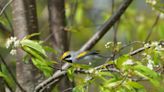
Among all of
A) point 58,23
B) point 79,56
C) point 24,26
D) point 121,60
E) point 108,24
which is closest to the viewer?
point 121,60

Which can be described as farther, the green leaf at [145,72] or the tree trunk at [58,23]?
the tree trunk at [58,23]

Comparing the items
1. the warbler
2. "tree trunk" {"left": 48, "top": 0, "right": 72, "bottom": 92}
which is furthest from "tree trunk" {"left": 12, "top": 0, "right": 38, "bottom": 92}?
"tree trunk" {"left": 48, "top": 0, "right": 72, "bottom": 92}

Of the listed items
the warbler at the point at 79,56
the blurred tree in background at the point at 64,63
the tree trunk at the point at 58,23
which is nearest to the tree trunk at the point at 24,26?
the blurred tree in background at the point at 64,63

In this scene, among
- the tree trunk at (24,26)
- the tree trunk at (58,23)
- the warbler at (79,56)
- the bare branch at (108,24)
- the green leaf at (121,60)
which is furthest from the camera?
the tree trunk at (58,23)

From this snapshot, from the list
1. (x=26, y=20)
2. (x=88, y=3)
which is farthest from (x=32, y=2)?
(x=88, y=3)

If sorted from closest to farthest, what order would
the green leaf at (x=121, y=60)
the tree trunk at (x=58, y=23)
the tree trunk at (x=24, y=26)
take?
the green leaf at (x=121, y=60) → the tree trunk at (x=24, y=26) → the tree trunk at (x=58, y=23)

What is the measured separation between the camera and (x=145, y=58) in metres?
1.01

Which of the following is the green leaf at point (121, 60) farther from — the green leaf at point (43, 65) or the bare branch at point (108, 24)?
the bare branch at point (108, 24)

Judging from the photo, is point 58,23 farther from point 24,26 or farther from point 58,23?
point 24,26

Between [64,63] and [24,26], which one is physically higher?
[24,26]

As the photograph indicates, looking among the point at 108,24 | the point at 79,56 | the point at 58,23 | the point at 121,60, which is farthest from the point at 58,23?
the point at 121,60

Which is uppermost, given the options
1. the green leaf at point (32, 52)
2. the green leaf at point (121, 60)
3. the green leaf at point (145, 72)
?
the green leaf at point (32, 52)

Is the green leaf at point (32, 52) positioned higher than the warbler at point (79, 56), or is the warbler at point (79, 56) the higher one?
the green leaf at point (32, 52)

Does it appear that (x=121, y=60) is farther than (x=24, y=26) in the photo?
No
